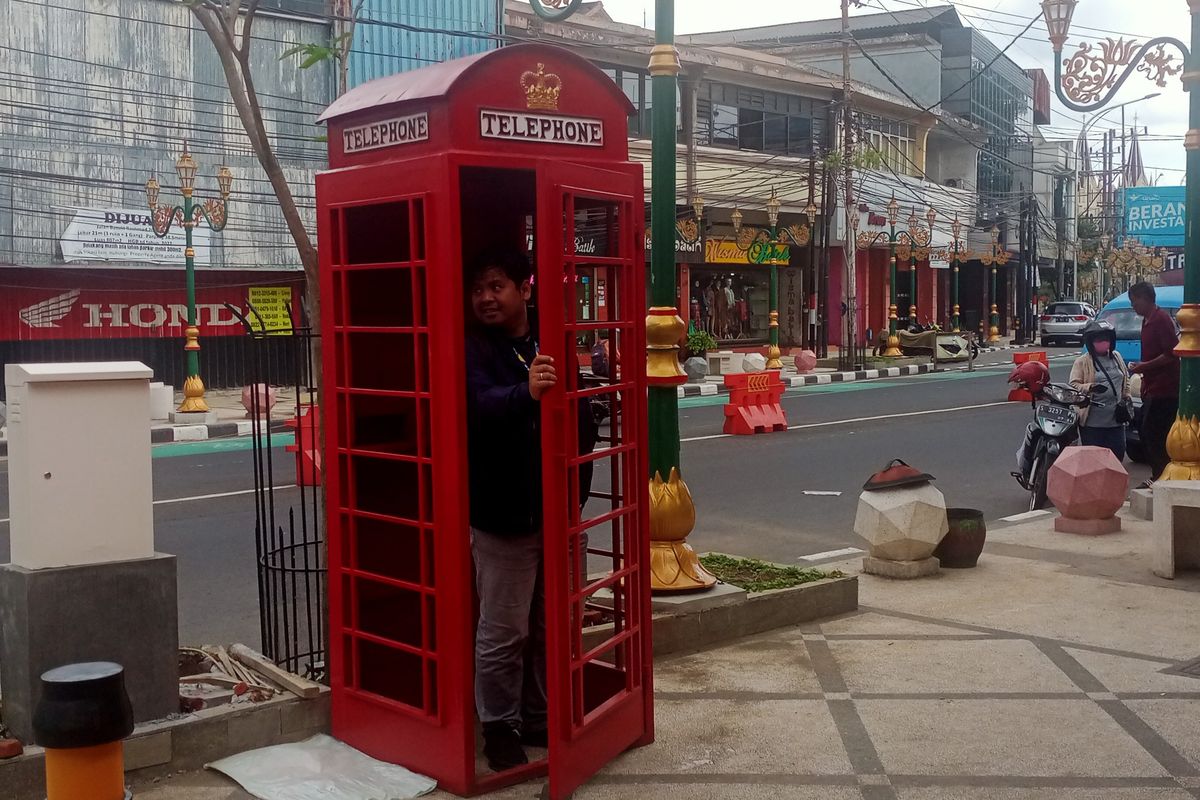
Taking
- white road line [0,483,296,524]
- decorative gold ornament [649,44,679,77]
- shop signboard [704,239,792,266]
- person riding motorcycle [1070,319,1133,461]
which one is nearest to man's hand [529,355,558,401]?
decorative gold ornament [649,44,679,77]

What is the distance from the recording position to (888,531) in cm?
728

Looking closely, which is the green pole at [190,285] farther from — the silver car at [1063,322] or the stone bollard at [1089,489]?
the silver car at [1063,322]

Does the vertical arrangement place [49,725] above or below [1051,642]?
above

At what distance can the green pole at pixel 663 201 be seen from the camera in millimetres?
5805

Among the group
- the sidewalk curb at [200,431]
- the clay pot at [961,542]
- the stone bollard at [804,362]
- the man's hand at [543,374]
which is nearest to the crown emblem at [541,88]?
the man's hand at [543,374]

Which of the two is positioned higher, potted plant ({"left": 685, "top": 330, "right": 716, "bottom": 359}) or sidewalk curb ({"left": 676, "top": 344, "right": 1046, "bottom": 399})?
potted plant ({"left": 685, "top": 330, "right": 716, "bottom": 359})

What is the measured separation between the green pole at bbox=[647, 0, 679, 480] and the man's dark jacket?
1.79 meters

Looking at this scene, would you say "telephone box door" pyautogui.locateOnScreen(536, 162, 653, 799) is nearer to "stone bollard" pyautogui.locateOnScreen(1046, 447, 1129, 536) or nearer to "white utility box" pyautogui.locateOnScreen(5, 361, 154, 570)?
"white utility box" pyautogui.locateOnScreen(5, 361, 154, 570)

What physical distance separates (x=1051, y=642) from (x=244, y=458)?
35.0 feet

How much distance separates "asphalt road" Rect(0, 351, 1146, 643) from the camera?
8102 mm

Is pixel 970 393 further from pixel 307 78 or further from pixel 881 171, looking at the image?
pixel 881 171

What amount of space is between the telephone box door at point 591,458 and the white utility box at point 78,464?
1428 millimetres

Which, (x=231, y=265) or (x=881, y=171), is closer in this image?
(x=231, y=265)

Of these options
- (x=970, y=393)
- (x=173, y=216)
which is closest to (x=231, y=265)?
(x=173, y=216)
